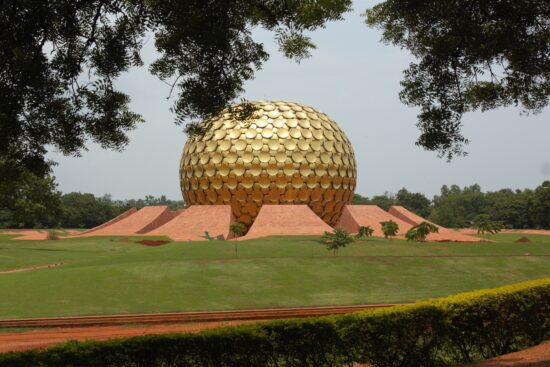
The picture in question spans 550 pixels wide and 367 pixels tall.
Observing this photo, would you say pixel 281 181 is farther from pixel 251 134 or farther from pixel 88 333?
pixel 88 333

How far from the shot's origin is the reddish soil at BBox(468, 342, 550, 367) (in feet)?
23.7

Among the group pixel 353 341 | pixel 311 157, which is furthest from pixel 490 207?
pixel 353 341

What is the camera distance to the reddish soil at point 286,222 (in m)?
27.7

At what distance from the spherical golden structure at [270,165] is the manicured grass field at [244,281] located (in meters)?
11.7

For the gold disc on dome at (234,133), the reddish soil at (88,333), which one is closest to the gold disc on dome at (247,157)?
the gold disc on dome at (234,133)

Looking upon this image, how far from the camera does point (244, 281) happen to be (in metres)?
14.9

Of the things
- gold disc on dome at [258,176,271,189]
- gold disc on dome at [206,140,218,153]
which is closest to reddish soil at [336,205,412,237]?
gold disc on dome at [258,176,271,189]

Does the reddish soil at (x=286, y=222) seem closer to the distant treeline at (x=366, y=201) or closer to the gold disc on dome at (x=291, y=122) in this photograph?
the gold disc on dome at (x=291, y=122)

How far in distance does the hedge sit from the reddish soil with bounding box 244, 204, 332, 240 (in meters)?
18.3

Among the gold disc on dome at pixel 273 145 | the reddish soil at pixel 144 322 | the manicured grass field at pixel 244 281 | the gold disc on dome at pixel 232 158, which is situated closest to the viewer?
the reddish soil at pixel 144 322

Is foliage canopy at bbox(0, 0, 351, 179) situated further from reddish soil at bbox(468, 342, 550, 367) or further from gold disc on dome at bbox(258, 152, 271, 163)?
gold disc on dome at bbox(258, 152, 271, 163)

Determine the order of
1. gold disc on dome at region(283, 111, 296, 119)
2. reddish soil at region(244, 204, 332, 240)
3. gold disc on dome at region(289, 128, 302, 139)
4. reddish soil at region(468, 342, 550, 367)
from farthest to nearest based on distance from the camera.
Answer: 1. gold disc on dome at region(283, 111, 296, 119)
2. gold disc on dome at region(289, 128, 302, 139)
3. reddish soil at region(244, 204, 332, 240)
4. reddish soil at region(468, 342, 550, 367)

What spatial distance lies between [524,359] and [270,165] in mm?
24527

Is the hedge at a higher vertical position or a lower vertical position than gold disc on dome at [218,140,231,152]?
lower
